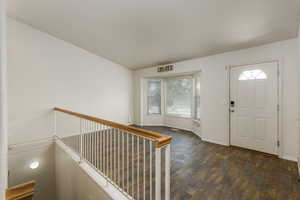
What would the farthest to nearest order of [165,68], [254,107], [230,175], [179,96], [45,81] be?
[179,96]
[165,68]
[45,81]
[254,107]
[230,175]

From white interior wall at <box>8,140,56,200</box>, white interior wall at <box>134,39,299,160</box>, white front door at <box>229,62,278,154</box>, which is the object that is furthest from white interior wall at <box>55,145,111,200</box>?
white front door at <box>229,62,278,154</box>

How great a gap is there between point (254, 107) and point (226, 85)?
744 mm

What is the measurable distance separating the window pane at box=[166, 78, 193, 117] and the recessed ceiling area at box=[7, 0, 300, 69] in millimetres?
1344

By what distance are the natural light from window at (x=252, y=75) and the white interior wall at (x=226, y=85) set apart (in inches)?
8.1

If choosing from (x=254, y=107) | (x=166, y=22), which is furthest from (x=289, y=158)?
(x=166, y=22)

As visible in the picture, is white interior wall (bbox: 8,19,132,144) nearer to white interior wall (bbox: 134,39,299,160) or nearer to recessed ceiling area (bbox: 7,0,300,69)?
recessed ceiling area (bbox: 7,0,300,69)

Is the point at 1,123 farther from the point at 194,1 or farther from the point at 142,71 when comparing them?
the point at 142,71

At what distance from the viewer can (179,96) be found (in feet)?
16.5

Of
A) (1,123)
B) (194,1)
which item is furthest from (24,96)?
(194,1)

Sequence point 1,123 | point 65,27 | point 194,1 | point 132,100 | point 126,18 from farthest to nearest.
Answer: point 132,100, point 65,27, point 126,18, point 194,1, point 1,123

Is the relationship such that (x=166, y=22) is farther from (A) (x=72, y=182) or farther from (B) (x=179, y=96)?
(A) (x=72, y=182)

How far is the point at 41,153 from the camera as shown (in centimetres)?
332

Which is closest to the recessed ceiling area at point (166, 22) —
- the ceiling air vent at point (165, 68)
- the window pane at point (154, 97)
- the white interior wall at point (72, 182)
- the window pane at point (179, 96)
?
the ceiling air vent at point (165, 68)

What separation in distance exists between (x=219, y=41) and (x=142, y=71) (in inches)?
118
